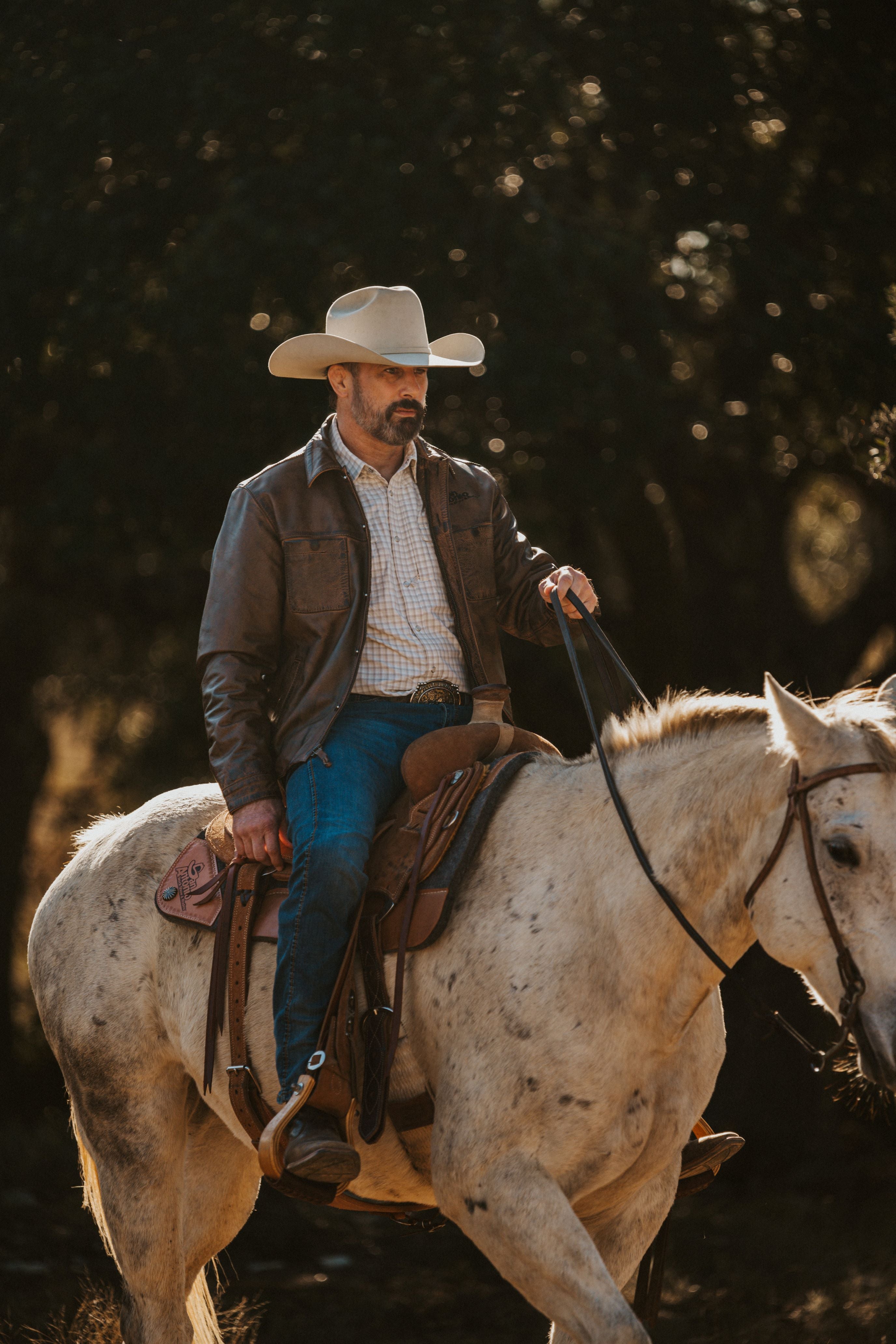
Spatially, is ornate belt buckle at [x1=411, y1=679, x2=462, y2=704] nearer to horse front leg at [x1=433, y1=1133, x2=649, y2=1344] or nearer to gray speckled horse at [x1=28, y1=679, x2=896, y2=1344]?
gray speckled horse at [x1=28, y1=679, x2=896, y2=1344]

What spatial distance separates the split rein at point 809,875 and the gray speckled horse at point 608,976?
0.8 inches

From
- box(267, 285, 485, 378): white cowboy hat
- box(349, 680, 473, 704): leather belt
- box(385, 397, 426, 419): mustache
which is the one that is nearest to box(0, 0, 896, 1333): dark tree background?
box(267, 285, 485, 378): white cowboy hat

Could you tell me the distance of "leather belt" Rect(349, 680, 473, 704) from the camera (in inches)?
159

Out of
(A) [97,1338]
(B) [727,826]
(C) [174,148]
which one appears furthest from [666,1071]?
(C) [174,148]

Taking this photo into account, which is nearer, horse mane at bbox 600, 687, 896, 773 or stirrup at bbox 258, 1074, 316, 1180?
horse mane at bbox 600, 687, 896, 773

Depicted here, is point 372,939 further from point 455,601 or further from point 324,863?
point 455,601

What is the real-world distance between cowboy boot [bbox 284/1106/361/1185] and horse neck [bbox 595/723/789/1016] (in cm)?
94

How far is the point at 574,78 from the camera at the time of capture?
8219mm

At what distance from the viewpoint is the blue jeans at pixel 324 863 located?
3.55 m

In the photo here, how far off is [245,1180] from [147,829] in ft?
4.43

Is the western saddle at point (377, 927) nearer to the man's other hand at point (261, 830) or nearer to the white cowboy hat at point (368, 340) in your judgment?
the man's other hand at point (261, 830)

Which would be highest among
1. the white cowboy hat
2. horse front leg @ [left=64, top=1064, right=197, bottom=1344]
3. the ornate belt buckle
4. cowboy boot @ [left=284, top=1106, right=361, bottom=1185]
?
the white cowboy hat

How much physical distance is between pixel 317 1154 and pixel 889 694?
1849 millimetres

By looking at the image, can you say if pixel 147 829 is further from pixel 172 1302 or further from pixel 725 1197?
pixel 725 1197
